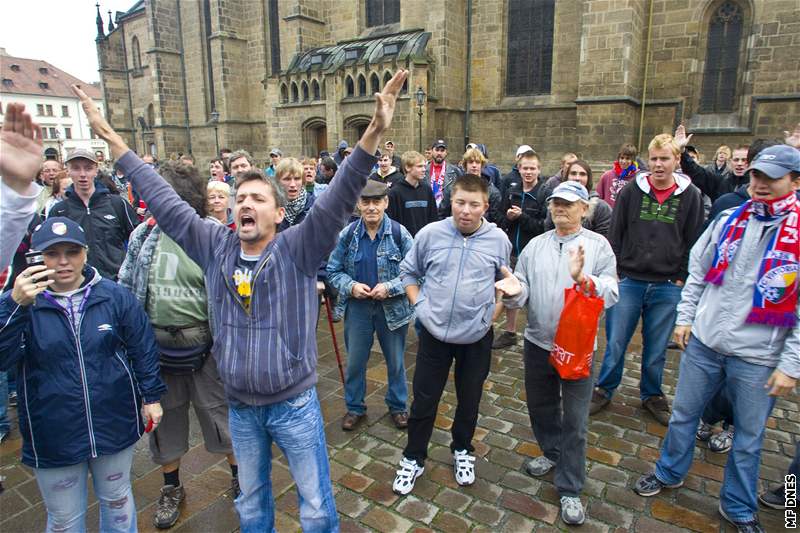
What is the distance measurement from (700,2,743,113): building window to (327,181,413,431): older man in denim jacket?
13396 millimetres

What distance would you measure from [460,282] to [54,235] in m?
2.14

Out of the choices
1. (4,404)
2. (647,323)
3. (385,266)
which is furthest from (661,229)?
(4,404)

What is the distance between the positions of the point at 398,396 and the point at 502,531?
1.47m

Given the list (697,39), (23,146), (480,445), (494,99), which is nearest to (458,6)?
(494,99)

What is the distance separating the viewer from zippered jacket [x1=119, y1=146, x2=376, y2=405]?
82.5 inches

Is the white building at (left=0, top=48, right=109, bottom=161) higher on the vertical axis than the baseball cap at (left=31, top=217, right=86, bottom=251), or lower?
higher

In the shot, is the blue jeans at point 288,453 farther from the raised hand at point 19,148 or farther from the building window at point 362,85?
the building window at point 362,85

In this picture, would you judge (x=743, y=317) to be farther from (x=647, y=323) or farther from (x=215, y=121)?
(x=215, y=121)

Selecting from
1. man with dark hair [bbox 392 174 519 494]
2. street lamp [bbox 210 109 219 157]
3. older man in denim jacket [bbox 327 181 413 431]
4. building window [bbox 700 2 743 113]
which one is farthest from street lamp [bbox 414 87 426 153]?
man with dark hair [bbox 392 174 519 494]

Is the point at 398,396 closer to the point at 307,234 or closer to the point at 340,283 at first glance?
the point at 340,283

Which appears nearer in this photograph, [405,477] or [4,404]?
[405,477]

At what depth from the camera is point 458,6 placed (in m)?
16.5

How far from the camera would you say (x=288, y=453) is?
2305 mm

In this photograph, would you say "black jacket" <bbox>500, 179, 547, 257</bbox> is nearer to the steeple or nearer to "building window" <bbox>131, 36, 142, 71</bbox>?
"building window" <bbox>131, 36, 142, 71</bbox>
